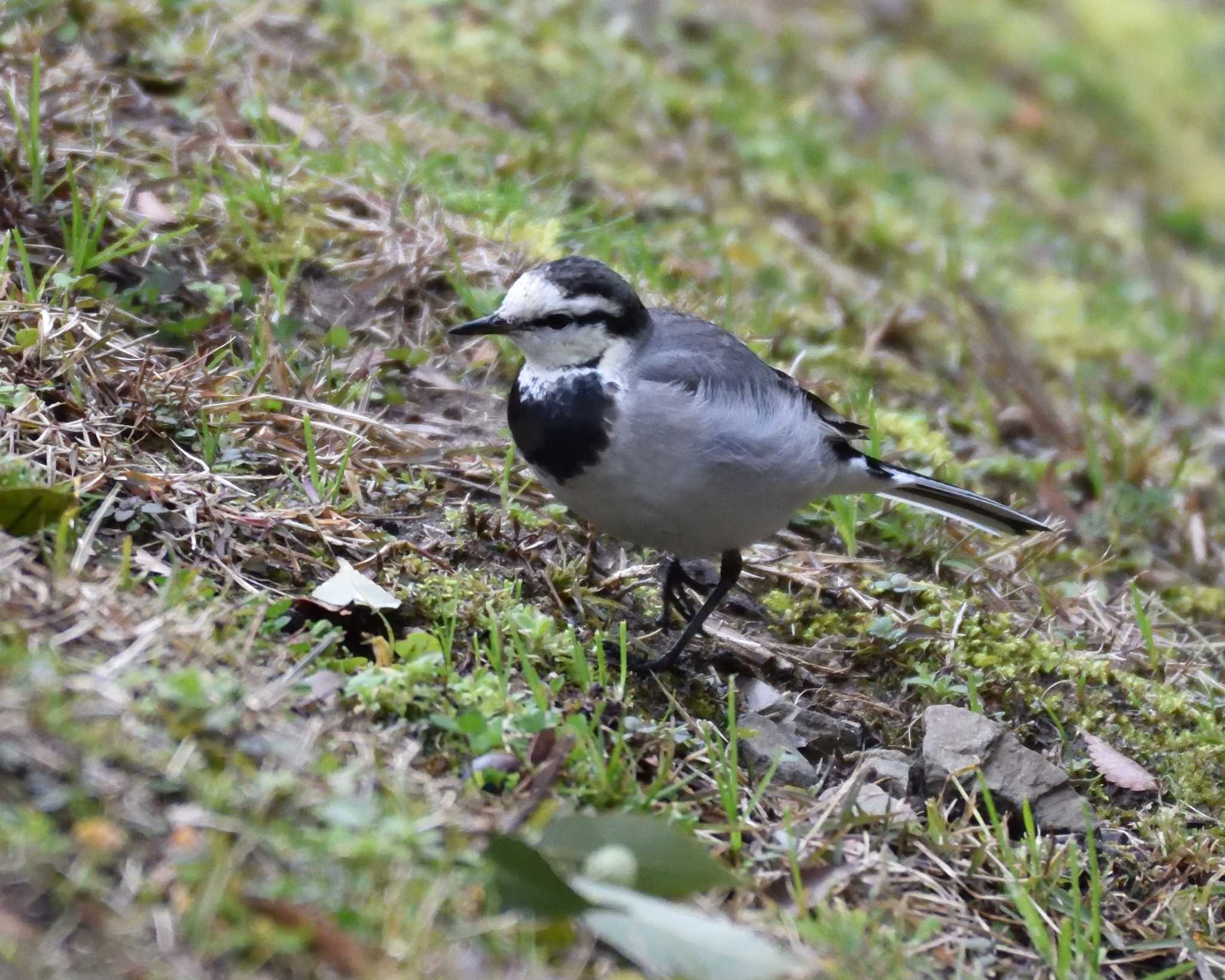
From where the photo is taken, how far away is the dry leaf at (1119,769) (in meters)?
4.11

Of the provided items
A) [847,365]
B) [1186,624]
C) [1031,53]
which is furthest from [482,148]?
[1031,53]

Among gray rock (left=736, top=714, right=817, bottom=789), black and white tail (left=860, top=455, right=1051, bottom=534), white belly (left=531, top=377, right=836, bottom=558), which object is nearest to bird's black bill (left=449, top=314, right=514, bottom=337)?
white belly (left=531, top=377, right=836, bottom=558)

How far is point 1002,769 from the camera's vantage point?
12.6 ft

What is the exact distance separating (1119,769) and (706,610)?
1.35 m

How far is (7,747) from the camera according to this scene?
8.54 ft

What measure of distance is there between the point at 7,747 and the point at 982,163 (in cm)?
806

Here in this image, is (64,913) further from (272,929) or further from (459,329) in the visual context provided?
(459,329)

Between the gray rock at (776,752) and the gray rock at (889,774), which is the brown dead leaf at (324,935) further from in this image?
the gray rock at (889,774)

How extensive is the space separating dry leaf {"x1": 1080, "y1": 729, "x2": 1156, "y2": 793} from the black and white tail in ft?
2.91

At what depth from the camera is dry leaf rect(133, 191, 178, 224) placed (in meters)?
5.01

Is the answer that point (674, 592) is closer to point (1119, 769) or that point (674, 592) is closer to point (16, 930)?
point (1119, 769)

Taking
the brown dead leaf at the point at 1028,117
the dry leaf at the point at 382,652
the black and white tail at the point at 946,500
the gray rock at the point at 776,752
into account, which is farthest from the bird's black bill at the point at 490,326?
the brown dead leaf at the point at 1028,117

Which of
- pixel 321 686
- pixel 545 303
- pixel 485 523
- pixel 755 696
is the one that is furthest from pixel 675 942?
pixel 545 303

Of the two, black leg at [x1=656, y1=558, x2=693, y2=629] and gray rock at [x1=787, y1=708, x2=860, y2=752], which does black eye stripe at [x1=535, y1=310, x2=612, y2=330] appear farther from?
gray rock at [x1=787, y1=708, x2=860, y2=752]
